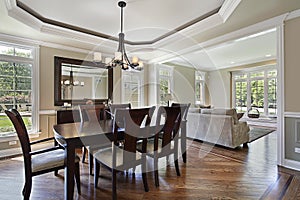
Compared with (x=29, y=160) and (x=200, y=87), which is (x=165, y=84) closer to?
(x=200, y=87)

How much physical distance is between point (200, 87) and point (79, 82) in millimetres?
6475

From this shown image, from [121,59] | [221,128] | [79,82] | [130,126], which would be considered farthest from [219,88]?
[130,126]

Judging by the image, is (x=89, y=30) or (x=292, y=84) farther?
(x=89, y=30)

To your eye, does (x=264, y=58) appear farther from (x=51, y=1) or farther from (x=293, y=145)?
(x=51, y=1)

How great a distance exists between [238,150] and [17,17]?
4962 mm

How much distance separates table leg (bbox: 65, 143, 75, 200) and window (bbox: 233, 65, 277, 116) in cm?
821

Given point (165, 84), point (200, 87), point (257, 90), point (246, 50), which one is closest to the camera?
point (246, 50)

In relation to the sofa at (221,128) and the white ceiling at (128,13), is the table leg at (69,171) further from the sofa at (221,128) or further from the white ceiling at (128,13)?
the sofa at (221,128)

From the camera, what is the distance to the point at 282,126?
3.14 meters

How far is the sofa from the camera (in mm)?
4051

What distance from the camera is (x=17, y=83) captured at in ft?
13.0

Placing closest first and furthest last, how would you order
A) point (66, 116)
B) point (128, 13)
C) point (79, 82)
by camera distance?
1. point (128, 13)
2. point (66, 116)
3. point (79, 82)

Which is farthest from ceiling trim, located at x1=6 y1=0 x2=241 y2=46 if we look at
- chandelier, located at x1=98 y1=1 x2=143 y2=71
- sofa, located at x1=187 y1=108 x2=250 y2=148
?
sofa, located at x1=187 y1=108 x2=250 y2=148

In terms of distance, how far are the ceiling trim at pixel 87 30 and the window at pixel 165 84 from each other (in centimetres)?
229
